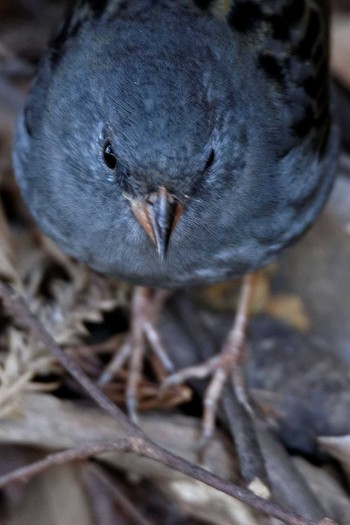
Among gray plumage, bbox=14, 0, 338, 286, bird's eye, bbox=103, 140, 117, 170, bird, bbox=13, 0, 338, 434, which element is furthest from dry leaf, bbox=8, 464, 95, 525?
bird's eye, bbox=103, 140, 117, 170

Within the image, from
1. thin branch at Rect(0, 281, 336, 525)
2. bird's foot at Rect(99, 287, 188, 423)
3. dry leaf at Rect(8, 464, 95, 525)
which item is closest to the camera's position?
thin branch at Rect(0, 281, 336, 525)

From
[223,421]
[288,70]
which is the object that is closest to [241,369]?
[223,421]

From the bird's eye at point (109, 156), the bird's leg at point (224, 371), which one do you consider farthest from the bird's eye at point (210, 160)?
the bird's leg at point (224, 371)

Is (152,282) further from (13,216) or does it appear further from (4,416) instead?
(13,216)

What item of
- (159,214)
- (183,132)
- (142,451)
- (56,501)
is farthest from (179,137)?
(56,501)

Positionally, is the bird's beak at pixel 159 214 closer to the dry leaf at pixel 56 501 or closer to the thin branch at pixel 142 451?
the thin branch at pixel 142 451

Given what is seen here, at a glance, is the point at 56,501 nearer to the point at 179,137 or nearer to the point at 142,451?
the point at 142,451

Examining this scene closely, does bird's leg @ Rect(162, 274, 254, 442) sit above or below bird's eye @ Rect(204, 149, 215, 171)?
below

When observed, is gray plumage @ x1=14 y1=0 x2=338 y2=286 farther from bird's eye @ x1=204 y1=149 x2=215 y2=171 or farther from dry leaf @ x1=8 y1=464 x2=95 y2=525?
dry leaf @ x1=8 y1=464 x2=95 y2=525
